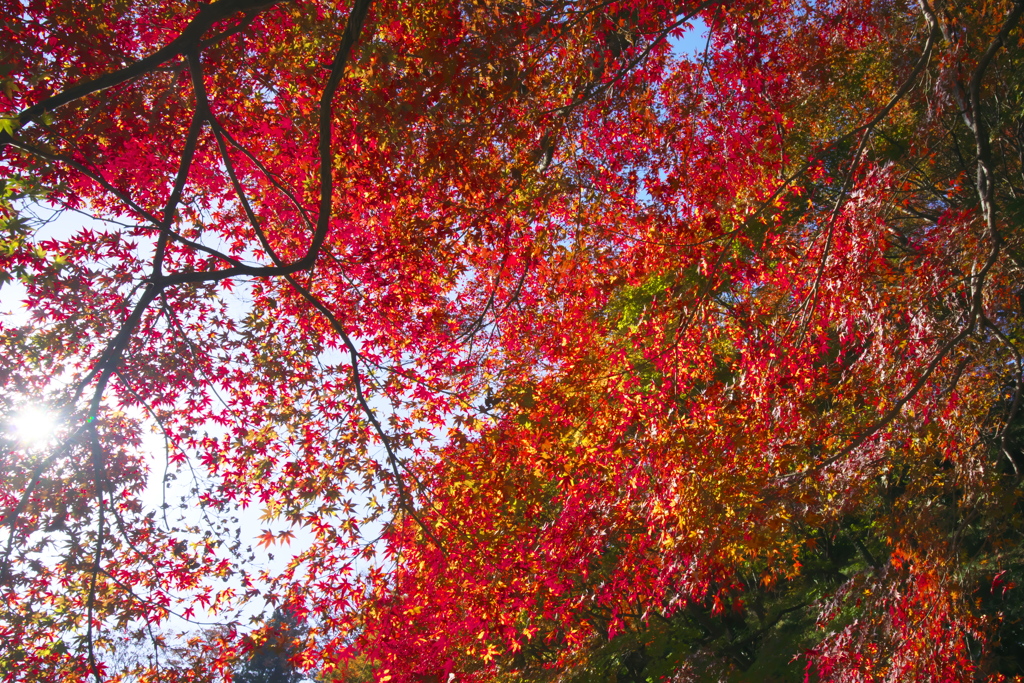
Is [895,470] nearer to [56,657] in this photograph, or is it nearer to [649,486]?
[649,486]

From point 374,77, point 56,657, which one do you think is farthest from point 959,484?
point 56,657

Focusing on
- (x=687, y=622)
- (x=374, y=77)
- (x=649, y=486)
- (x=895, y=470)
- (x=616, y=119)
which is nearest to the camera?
(x=374, y=77)

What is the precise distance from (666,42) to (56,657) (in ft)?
25.0

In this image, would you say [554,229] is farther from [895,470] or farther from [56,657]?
[895,470]

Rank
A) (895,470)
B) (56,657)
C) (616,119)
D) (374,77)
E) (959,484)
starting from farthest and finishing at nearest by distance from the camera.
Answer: (895,470)
(616,119)
(959,484)
(374,77)
(56,657)

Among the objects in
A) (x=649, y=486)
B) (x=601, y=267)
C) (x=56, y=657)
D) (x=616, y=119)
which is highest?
(x=616, y=119)

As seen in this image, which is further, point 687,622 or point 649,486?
point 687,622

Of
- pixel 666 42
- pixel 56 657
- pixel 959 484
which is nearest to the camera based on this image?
pixel 56 657

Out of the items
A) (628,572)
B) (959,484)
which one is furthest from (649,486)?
(959,484)

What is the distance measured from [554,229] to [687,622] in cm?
951

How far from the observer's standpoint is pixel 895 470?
9211mm

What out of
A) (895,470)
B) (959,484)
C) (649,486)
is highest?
(649,486)

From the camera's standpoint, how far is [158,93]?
6.40 m

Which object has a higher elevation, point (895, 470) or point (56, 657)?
point (56, 657)
